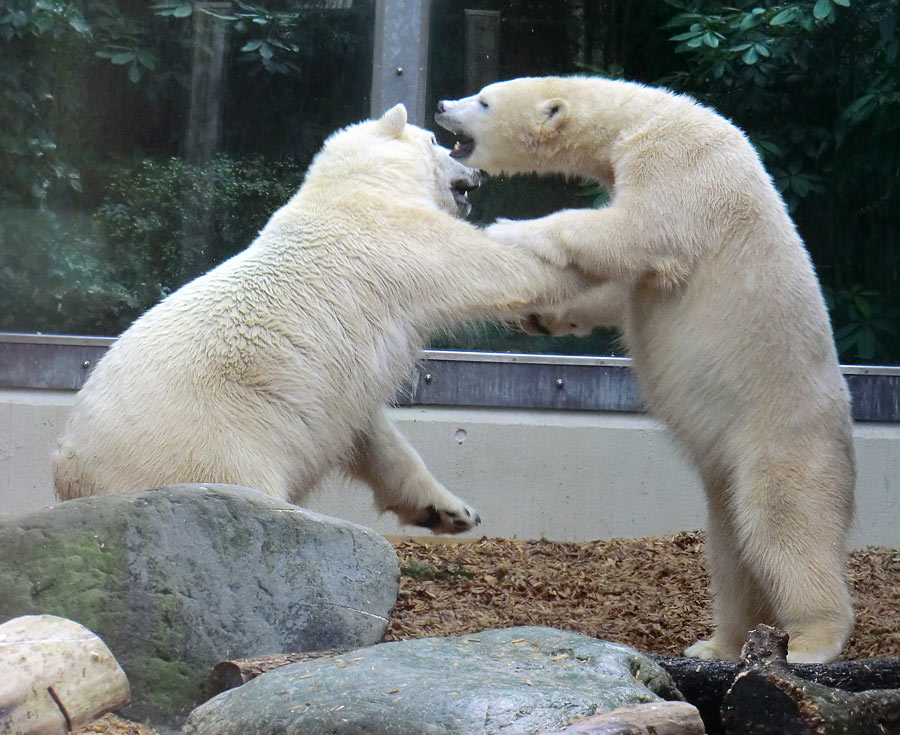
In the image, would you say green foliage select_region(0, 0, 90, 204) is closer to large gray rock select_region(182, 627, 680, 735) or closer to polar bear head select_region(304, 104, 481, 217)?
polar bear head select_region(304, 104, 481, 217)

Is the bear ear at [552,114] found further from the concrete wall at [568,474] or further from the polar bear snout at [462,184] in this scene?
the concrete wall at [568,474]

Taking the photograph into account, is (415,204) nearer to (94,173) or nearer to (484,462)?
(484,462)

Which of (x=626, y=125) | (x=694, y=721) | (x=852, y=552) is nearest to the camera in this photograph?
(x=694, y=721)

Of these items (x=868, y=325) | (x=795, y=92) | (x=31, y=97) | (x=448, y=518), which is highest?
(x=795, y=92)

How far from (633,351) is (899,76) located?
3.15 m

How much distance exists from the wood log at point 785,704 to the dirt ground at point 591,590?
1.62 metres

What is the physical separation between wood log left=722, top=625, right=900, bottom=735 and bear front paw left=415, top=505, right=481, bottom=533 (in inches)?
75.3

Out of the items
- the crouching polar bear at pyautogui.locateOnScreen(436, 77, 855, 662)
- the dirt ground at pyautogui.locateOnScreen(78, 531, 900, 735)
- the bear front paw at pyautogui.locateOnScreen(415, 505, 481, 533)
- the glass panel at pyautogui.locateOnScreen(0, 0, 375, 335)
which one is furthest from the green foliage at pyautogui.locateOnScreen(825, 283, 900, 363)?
the glass panel at pyautogui.locateOnScreen(0, 0, 375, 335)

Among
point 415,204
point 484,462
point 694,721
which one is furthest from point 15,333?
point 694,721

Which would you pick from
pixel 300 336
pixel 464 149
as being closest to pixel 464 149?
pixel 464 149

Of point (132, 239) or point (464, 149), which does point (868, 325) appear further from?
point (132, 239)

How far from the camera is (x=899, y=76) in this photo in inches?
253

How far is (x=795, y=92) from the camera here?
6441mm

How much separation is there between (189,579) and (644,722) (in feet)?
4.80
